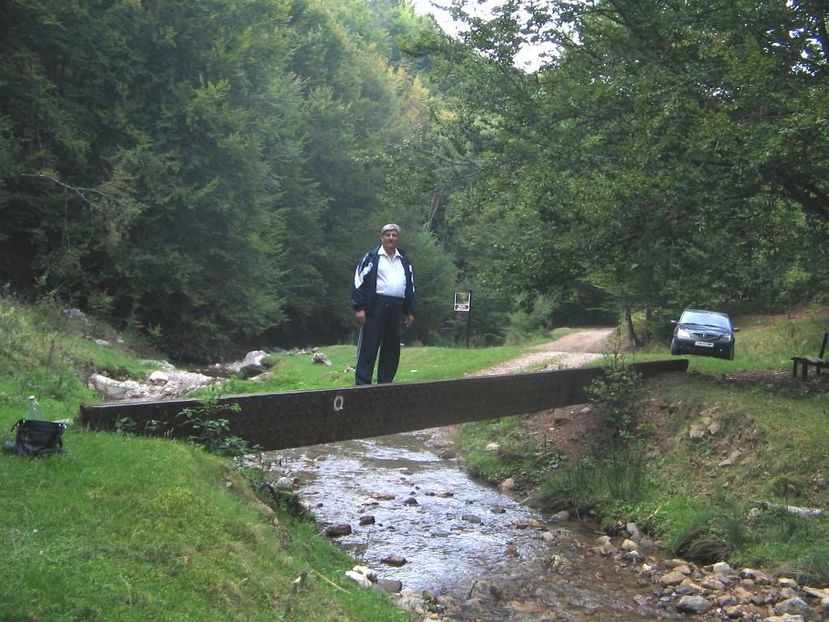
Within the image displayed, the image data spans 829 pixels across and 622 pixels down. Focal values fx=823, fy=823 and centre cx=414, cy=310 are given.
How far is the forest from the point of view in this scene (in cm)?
1201

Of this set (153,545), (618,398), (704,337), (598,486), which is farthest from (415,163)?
(153,545)

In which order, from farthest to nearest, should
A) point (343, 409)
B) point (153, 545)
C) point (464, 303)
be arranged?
point (464, 303) < point (343, 409) < point (153, 545)

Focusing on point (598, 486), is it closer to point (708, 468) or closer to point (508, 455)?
point (708, 468)

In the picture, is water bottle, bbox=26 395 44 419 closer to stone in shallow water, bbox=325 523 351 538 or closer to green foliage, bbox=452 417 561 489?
stone in shallow water, bbox=325 523 351 538

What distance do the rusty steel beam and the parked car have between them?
1325 cm

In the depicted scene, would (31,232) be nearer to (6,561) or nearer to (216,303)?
(216,303)

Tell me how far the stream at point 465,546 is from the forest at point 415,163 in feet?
15.3

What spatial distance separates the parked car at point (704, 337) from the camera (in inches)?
933

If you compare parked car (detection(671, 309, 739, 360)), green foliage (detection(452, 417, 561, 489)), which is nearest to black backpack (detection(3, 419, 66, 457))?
green foliage (detection(452, 417, 561, 489))

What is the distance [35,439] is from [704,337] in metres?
21.7

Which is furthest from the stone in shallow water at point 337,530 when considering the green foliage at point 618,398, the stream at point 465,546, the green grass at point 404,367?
the green grass at point 404,367

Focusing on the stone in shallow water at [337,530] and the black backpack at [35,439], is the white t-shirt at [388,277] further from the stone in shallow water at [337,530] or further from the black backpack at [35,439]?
the black backpack at [35,439]

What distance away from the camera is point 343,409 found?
8211 mm

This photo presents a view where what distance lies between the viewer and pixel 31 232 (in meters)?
26.5
